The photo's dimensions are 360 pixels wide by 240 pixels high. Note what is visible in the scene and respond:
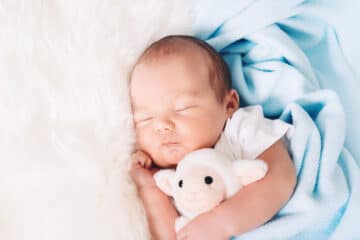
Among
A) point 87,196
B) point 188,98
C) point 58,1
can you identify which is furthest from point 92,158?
point 58,1

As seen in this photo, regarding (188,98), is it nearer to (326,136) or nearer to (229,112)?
(229,112)

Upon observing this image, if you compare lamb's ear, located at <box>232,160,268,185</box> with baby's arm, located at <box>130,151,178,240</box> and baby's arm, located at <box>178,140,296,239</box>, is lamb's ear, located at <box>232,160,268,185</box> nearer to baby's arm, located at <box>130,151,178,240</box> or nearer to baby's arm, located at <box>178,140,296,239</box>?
baby's arm, located at <box>178,140,296,239</box>

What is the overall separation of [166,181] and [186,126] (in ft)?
0.34

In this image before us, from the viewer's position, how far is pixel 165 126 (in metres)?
1.11

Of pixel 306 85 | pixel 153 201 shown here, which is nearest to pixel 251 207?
pixel 153 201

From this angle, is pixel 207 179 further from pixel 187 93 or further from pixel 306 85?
pixel 306 85

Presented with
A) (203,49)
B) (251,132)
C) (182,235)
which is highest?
(203,49)

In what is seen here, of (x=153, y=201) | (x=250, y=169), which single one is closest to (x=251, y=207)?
(x=250, y=169)

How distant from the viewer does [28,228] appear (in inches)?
41.5

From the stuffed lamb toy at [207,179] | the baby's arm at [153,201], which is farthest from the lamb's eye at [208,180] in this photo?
the baby's arm at [153,201]

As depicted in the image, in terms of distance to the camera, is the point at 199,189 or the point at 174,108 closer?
the point at 199,189

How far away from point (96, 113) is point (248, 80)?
1.08ft

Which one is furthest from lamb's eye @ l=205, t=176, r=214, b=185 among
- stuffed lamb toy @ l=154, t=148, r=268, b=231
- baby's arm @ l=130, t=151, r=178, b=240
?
baby's arm @ l=130, t=151, r=178, b=240

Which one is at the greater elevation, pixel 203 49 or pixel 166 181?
pixel 203 49
